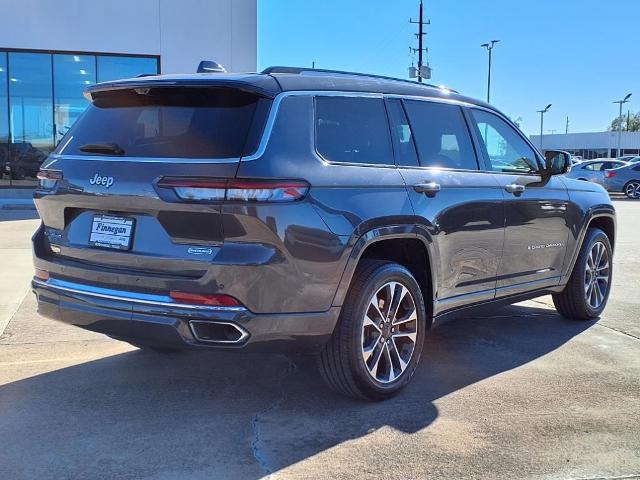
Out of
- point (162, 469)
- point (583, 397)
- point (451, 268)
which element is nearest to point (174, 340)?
point (162, 469)

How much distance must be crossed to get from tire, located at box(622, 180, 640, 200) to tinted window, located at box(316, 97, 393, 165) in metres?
23.5

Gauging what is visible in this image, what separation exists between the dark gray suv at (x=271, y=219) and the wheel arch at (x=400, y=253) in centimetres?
1

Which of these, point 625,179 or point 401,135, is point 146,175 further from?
point 625,179

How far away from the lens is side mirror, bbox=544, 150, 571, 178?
5488 mm

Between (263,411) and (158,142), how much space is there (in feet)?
5.48

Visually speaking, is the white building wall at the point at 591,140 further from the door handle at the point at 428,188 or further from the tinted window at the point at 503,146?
the door handle at the point at 428,188


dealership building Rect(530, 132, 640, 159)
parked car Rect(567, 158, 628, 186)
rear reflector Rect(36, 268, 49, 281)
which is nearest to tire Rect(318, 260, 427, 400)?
rear reflector Rect(36, 268, 49, 281)

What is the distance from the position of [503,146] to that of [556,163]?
577 millimetres

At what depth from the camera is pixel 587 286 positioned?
612 cm

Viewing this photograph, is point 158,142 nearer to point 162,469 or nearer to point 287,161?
point 287,161

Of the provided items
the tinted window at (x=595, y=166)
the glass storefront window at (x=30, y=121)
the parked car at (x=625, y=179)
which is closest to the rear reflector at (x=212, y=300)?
the glass storefront window at (x=30, y=121)

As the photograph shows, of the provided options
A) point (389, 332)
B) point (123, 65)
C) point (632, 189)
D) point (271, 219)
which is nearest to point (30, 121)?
point (123, 65)

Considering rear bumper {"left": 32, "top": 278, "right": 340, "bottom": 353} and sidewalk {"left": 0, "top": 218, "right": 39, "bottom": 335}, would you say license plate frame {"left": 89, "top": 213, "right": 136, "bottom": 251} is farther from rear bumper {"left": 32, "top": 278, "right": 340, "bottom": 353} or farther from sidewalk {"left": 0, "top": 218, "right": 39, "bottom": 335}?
sidewalk {"left": 0, "top": 218, "right": 39, "bottom": 335}

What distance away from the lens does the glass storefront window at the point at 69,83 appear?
17.6 metres
